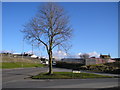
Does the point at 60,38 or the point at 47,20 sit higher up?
the point at 47,20

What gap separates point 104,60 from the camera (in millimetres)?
67000

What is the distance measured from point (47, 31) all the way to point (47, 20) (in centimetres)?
137

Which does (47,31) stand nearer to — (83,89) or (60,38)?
(60,38)

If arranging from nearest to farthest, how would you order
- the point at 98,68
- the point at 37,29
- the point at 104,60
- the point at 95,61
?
1. the point at 37,29
2. the point at 98,68
3. the point at 95,61
4. the point at 104,60

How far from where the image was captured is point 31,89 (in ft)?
49.8

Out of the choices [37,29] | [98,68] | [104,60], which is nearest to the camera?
[37,29]

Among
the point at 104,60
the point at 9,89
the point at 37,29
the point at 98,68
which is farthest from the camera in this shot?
the point at 104,60

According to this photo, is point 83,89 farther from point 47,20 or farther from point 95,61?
point 95,61

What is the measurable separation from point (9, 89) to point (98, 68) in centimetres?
3552

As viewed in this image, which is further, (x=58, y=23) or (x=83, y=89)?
(x=58, y=23)

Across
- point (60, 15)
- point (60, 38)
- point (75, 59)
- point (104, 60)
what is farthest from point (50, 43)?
point (75, 59)

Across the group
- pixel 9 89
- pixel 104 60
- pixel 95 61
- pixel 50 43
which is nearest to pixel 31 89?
pixel 9 89

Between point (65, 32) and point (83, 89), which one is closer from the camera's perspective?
point (83, 89)

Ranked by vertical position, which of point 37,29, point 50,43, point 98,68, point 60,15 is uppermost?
point 60,15
